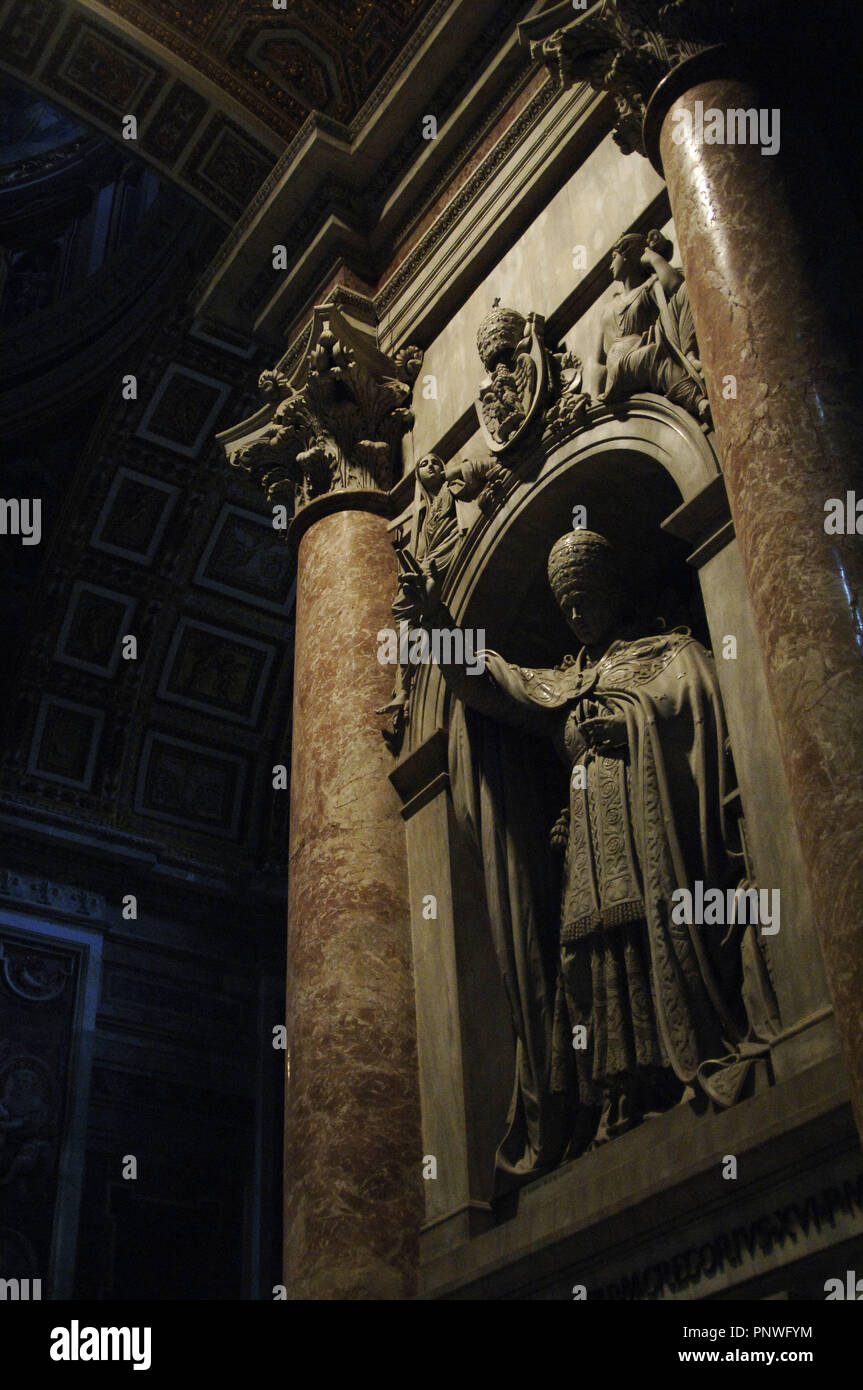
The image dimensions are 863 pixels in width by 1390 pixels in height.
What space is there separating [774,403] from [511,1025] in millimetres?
2303

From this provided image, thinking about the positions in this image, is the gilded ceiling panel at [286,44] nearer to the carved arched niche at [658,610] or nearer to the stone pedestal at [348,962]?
the stone pedestal at [348,962]

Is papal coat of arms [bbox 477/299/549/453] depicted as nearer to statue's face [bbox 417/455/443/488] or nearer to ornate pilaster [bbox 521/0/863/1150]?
statue's face [bbox 417/455/443/488]

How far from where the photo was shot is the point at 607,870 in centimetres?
433

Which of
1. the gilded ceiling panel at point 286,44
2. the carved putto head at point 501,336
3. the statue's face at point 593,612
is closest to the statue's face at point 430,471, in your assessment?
the carved putto head at point 501,336

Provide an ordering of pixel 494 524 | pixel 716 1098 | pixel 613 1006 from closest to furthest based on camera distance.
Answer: pixel 716 1098 → pixel 613 1006 → pixel 494 524

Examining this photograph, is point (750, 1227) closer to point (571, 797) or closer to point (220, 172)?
point (571, 797)

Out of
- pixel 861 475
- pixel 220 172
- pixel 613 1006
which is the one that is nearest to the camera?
pixel 861 475

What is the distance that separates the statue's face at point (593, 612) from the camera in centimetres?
486

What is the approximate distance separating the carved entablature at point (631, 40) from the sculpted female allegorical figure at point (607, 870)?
1.45m

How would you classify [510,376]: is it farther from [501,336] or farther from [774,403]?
[774,403]

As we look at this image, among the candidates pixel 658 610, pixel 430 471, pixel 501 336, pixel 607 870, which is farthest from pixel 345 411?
pixel 607 870

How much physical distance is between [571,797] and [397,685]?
1.24m

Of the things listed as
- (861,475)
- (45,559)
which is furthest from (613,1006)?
(45,559)

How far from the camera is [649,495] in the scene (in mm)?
4973
